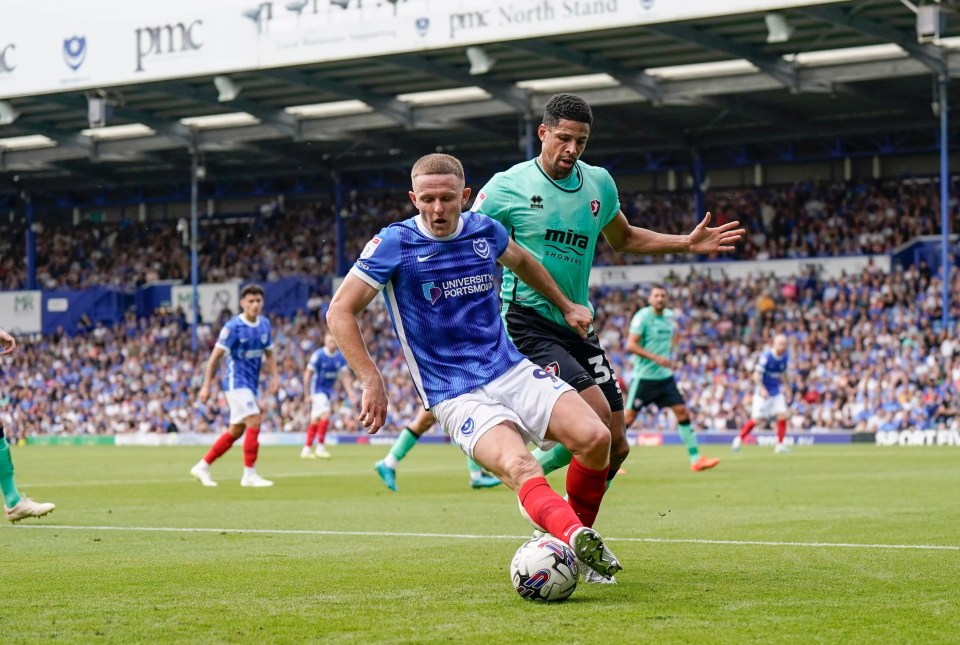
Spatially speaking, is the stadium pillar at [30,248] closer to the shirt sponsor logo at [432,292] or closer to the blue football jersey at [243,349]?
the blue football jersey at [243,349]

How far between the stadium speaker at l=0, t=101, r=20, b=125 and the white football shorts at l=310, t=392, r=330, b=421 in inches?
788

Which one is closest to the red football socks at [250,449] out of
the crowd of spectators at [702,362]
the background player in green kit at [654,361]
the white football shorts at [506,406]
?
the background player in green kit at [654,361]

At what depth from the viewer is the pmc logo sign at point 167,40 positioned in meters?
37.5

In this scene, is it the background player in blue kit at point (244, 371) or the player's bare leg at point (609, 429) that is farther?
the background player in blue kit at point (244, 371)

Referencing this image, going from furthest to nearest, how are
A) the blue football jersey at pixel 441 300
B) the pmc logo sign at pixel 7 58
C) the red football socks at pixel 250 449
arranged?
the pmc logo sign at pixel 7 58
the red football socks at pixel 250 449
the blue football jersey at pixel 441 300

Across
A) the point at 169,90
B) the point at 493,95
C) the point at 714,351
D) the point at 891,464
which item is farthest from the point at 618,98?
the point at 891,464

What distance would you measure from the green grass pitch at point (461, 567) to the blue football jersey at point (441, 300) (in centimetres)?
105

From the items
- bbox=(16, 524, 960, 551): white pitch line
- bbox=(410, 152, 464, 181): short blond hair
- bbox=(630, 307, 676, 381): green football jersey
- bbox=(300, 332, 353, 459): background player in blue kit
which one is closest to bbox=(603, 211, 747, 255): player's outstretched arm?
bbox=(410, 152, 464, 181): short blond hair

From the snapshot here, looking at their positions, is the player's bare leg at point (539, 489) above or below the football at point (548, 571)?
above

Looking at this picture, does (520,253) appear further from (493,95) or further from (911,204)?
(911,204)

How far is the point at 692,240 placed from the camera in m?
8.09

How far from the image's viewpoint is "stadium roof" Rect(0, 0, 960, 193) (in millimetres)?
33812

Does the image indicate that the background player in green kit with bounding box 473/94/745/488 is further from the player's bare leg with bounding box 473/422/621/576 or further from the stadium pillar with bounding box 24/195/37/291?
the stadium pillar with bounding box 24/195/37/291

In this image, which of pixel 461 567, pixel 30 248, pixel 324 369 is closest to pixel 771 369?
pixel 324 369
